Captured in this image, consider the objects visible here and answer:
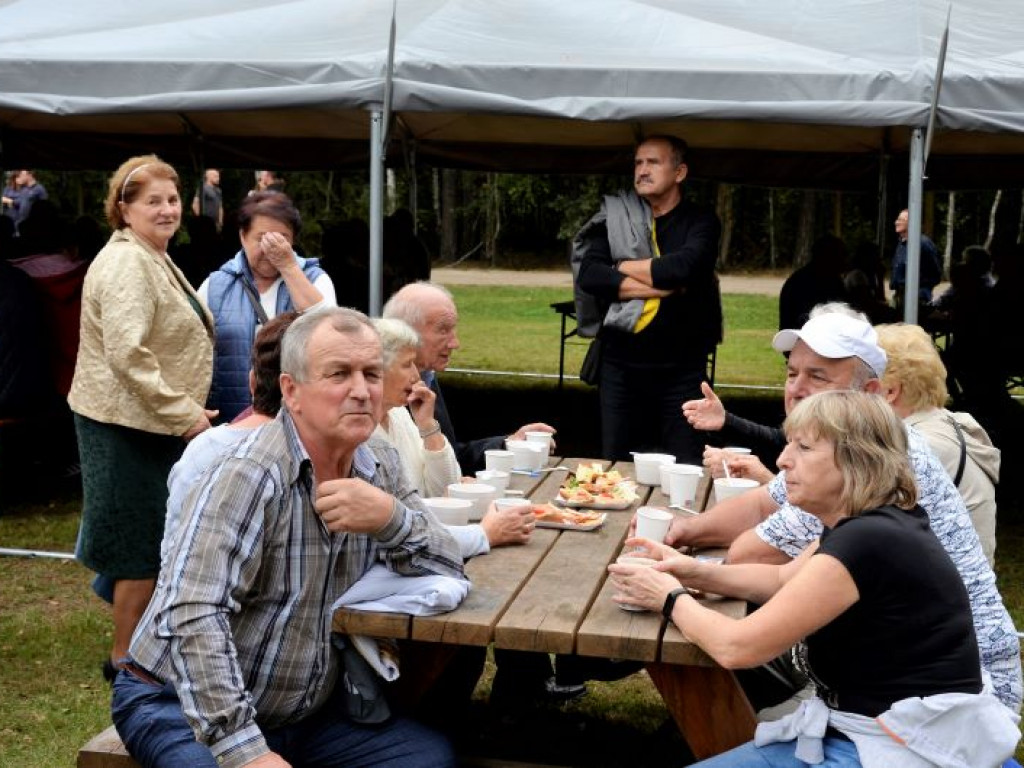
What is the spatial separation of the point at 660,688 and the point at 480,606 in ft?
1.34

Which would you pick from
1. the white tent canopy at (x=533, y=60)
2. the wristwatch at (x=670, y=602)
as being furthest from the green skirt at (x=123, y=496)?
the wristwatch at (x=670, y=602)

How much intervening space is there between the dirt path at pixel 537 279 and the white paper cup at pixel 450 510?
21.2 meters

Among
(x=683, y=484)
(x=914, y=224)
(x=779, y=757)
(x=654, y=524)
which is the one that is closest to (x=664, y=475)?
(x=683, y=484)

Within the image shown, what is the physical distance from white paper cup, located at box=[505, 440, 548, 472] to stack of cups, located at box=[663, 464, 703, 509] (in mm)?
610

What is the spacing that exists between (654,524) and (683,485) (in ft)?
1.92

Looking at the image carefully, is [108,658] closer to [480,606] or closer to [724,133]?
[480,606]

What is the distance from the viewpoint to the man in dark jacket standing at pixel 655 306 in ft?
18.6

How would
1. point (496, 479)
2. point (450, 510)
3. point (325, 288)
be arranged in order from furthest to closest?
point (325, 288)
point (496, 479)
point (450, 510)

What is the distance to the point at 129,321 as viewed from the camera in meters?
4.51

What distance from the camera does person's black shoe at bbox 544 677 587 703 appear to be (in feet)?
14.7

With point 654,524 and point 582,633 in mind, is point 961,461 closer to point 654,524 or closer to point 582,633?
point 654,524

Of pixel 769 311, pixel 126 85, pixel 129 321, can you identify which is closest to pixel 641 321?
pixel 129 321

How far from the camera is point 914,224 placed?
579 centimetres

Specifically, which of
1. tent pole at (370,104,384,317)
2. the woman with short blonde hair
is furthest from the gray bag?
tent pole at (370,104,384,317)
